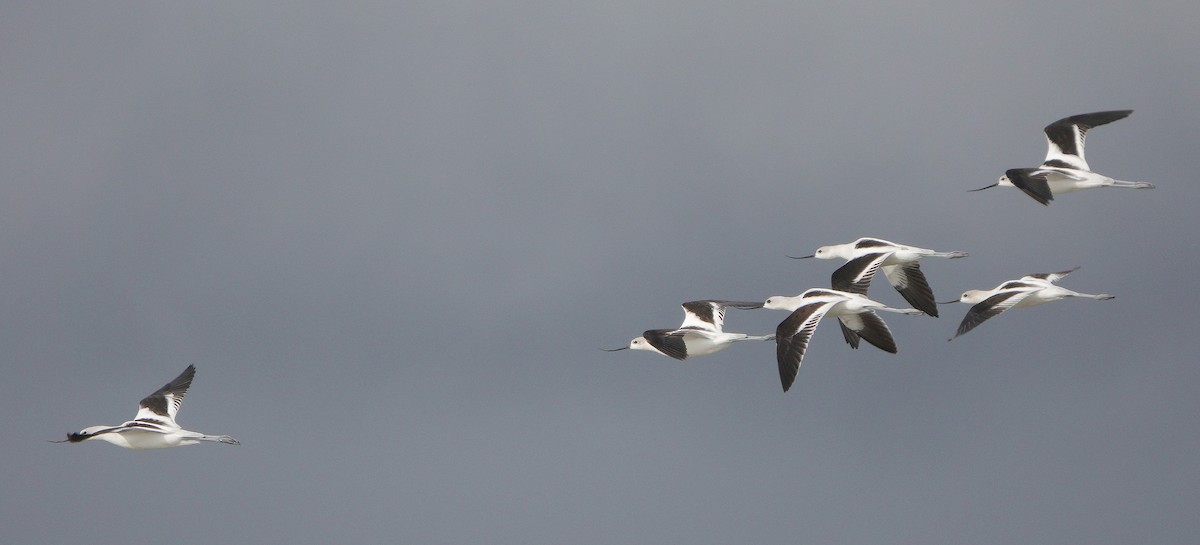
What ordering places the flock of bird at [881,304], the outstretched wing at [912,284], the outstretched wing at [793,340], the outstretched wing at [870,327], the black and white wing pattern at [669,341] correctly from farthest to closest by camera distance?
the outstretched wing at [912,284] → the outstretched wing at [870,327] → the black and white wing pattern at [669,341] → the flock of bird at [881,304] → the outstretched wing at [793,340]

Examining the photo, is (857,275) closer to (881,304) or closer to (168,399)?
(881,304)

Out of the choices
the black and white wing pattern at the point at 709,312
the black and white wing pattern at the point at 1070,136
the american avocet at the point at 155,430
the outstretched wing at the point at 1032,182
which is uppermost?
the black and white wing pattern at the point at 1070,136

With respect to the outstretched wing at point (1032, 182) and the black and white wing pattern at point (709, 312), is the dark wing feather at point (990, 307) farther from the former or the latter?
the black and white wing pattern at point (709, 312)

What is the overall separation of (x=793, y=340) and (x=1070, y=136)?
317 inches

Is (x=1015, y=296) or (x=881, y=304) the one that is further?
(x=1015, y=296)

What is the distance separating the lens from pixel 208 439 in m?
22.5

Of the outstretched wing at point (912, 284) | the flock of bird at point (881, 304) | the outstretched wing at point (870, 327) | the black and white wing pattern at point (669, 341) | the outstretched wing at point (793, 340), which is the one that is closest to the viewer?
the outstretched wing at point (793, 340)

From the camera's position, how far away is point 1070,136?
25.5 m

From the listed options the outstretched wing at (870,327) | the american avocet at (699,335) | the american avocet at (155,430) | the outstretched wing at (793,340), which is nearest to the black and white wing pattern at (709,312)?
the american avocet at (699,335)

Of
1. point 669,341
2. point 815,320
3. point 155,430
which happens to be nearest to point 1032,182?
point 815,320

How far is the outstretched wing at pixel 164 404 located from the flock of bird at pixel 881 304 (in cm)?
777

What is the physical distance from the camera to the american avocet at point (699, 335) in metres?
23.3

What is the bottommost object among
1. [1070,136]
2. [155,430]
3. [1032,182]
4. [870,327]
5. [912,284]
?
[155,430]

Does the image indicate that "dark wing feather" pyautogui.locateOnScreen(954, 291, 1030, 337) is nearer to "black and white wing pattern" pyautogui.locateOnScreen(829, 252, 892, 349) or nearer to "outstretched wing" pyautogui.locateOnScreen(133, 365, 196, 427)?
"black and white wing pattern" pyautogui.locateOnScreen(829, 252, 892, 349)
